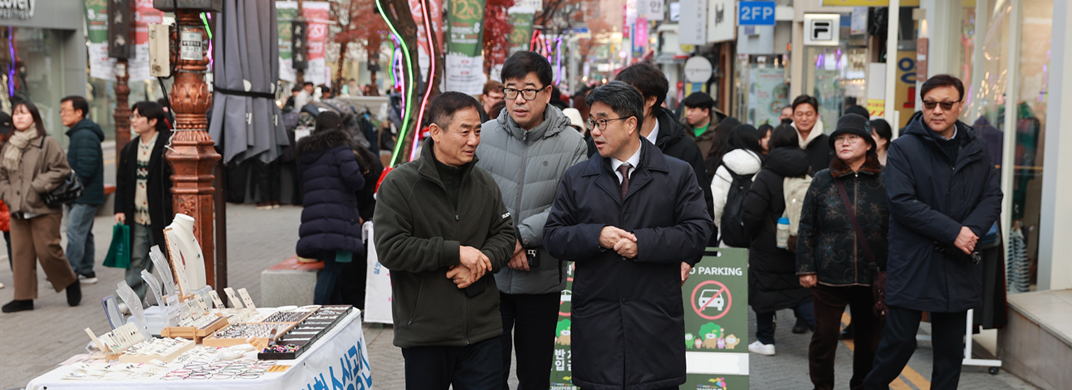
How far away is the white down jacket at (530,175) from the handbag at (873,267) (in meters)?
1.96

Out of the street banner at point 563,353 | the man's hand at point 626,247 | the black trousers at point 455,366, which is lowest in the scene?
the street banner at point 563,353

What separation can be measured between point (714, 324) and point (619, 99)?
1.92 meters

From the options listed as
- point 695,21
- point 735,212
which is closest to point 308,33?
point 695,21

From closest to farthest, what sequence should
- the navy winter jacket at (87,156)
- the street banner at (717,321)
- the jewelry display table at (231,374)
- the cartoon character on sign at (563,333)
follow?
1. the jewelry display table at (231,374)
2. the street banner at (717,321)
3. the cartoon character on sign at (563,333)
4. the navy winter jacket at (87,156)

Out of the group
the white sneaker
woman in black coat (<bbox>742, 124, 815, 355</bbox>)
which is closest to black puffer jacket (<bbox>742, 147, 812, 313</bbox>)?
woman in black coat (<bbox>742, 124, 815, 355</bbox>)

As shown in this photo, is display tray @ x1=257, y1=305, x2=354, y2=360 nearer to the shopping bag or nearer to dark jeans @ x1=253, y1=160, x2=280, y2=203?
the shopping bag

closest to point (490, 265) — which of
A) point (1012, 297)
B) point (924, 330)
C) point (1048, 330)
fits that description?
point (1048, 330)

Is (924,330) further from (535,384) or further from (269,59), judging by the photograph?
(269,59)

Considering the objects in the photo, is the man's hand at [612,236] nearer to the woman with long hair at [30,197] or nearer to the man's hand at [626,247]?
the man's hand at [626,247]

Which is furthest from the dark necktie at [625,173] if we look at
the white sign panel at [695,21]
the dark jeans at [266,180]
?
the white sign panel at [695,21]

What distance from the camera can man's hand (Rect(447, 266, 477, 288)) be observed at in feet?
12.8

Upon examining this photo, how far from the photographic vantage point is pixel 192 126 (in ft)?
19.2

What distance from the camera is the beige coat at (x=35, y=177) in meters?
8.52

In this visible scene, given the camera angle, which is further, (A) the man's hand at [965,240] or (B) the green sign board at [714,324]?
(B) the green sign board at [714,324]
